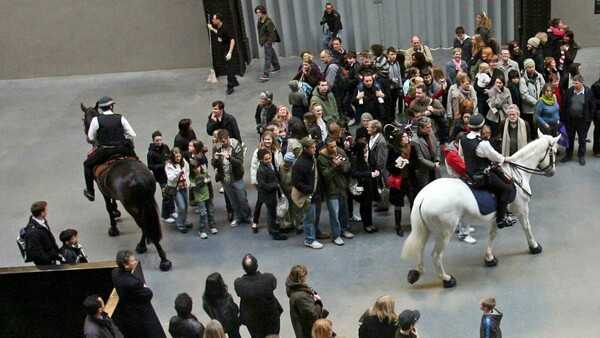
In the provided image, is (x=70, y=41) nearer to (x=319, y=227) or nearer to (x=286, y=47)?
(x=286, y=47)

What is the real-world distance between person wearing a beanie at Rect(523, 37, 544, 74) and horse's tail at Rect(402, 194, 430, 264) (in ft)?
16.4

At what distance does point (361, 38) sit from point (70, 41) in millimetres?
6708

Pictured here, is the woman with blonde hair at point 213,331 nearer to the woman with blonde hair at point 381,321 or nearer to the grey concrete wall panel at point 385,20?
the woman with blonde hair at point 381,321

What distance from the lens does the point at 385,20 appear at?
18531 mm

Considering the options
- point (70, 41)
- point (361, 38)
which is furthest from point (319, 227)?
point (70, 41)

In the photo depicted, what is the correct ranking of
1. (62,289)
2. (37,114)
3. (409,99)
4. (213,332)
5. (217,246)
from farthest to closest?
(37,114) < (409,99) < (217,246) < (62,289) < (213,332)

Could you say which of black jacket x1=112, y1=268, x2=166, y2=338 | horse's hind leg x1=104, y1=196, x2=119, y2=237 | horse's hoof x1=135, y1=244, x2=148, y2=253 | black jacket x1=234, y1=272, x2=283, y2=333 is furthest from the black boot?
horse's hind leg x1=104, y1=196, x2=119, y2=237

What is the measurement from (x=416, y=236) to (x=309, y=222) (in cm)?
170

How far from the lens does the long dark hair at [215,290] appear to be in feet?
26.6

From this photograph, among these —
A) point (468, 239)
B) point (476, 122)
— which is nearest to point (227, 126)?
point (468, 239)

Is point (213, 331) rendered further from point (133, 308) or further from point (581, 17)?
point (581, 17)

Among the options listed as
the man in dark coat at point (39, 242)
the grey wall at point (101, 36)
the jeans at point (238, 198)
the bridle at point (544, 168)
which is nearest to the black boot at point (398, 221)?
the bridle at point (544, 168)

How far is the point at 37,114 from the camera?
1745 centimetres

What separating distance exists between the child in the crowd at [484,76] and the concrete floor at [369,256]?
5.53 feet
